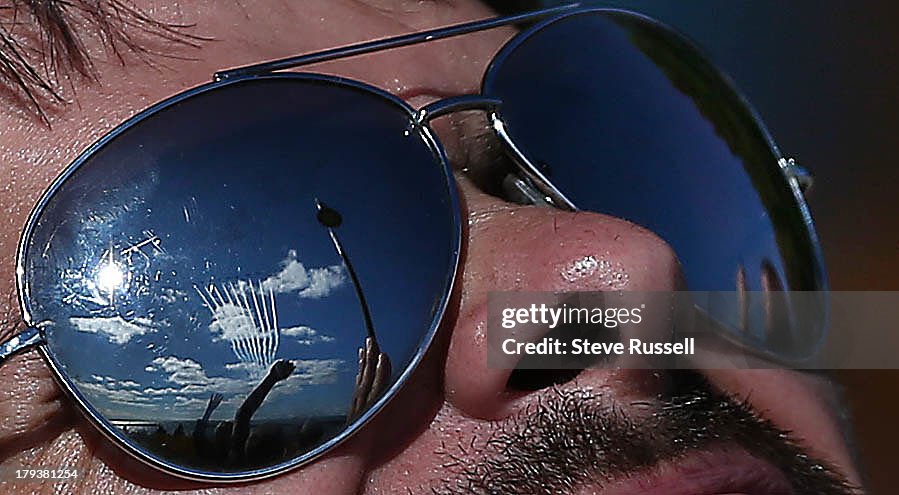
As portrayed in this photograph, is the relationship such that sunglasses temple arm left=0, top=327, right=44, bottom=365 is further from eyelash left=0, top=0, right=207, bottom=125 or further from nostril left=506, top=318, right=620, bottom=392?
nostril left=506, top=318, right=620, bottom=392

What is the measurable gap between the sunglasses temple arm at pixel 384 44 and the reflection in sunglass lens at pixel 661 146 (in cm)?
3

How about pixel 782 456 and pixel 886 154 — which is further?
pixel 886 154

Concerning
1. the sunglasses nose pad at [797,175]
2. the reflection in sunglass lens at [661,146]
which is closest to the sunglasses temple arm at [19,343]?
the reflection in sunglass lens at [661,146]

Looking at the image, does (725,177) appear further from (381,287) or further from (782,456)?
(381,287)

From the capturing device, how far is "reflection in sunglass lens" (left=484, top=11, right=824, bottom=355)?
752 millimetres

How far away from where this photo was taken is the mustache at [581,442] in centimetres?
61

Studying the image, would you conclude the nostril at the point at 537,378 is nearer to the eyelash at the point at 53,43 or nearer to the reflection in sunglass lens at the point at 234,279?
the reflection in sunglass lens at the point at 234,279

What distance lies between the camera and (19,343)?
534 millimetres

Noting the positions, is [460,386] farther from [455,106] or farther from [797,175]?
[797,175]

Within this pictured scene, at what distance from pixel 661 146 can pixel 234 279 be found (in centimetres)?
38

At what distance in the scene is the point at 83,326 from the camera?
1.79 feet

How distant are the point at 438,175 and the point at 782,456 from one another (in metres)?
0.32

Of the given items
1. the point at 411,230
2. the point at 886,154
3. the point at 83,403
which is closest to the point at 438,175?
the point at 411,230

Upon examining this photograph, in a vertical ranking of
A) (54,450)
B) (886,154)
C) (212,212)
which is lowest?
(886,154)
